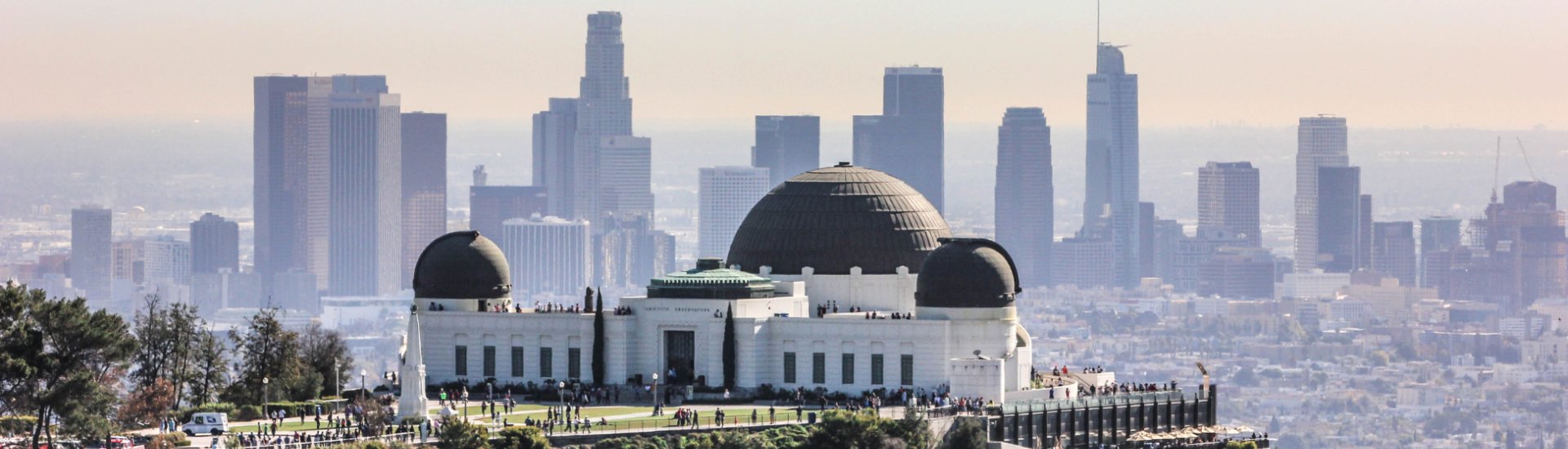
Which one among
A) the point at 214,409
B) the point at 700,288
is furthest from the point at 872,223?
the point at 214,409

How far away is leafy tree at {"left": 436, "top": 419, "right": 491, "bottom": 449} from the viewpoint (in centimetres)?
9062

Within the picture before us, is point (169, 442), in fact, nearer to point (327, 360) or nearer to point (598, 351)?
point (327, 360)

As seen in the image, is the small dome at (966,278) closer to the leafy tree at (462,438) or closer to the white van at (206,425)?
the leafy tree at (462,438)

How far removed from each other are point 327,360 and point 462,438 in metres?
31.2

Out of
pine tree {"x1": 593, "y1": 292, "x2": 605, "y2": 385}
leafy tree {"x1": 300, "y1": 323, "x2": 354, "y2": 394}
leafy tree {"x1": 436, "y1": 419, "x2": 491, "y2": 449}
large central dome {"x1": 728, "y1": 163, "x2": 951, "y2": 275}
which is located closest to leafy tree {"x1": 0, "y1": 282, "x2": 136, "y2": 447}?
leafy tree {"x1": 436, "y1": 419, "x2": 491, "y2": 449}

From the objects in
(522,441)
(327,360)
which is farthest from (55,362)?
(327,360)

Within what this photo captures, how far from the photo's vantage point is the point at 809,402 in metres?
115

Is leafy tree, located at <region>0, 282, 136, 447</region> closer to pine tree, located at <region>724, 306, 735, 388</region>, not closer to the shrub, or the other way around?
the shrub

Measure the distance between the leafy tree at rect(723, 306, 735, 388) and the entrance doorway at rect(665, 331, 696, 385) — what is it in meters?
2.10

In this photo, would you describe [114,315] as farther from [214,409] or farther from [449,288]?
[449,288]

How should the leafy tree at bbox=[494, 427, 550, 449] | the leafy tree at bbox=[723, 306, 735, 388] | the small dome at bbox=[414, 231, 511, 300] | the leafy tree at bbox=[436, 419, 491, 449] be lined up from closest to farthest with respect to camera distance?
the leafy tree at bbox=[436, 419, 491, 449], the leafy tree at bbox=[494, 427, 550, 449], the leafy tree at bbox=[723, 306, 735, 388], the small dome at bbox=[414, 231, 511, 300]

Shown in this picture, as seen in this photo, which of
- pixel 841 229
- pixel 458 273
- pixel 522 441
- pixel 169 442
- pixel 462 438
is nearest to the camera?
pixel 462 438

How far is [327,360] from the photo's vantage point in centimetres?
12069

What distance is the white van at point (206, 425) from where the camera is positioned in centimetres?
10038
